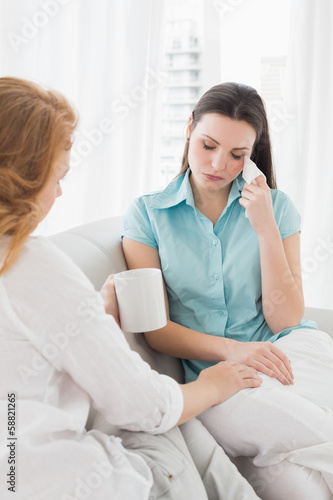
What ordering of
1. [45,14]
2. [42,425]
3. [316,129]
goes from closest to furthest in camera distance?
[42,425] < [45,14] < [316,129]

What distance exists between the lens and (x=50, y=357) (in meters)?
0.82

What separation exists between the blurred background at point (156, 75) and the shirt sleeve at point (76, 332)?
4.99ft

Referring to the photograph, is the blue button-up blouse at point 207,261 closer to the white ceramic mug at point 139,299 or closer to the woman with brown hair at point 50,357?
the white ceramic mug at point 139,299

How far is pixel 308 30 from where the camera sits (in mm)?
2494

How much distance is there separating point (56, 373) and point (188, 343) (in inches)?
27.3

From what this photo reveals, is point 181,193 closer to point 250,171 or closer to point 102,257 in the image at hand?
point 250,171

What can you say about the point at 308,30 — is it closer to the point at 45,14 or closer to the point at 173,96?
the point at 173,96

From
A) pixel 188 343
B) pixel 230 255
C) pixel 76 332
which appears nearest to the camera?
pixel 76 332

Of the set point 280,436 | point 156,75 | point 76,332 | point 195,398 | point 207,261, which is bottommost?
point 280,436

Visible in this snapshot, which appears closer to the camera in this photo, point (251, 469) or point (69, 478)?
point (69, 478)

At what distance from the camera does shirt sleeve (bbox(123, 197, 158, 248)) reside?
1.63 metres

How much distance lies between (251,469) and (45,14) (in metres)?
2.00

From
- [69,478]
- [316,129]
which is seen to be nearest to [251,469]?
[69,478]

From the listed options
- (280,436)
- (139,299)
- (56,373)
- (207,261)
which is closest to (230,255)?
(207,261)
